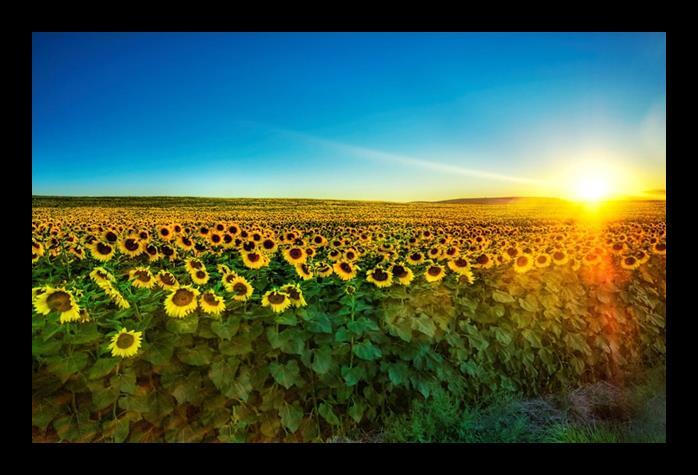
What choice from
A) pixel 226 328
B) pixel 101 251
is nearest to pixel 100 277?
pixel 226 328

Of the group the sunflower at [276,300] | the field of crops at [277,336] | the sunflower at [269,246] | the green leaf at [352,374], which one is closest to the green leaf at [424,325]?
the field of crops at [277,336]

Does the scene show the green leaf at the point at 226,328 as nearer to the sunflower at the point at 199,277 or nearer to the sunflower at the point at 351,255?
the sunflower at the point at 199,277

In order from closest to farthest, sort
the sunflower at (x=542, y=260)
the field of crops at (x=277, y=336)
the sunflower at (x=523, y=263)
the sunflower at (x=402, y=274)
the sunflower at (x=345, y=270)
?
the field of crops at (x=277, y=336) → the sunflower at (x=402, y=274) → the sunflower at (x=345, y=270) → the sunflower at (x=523, y=263) → the sunflower at (x=542, y=260)

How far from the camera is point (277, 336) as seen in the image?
3.39 metres

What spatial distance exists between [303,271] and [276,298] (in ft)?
2.06

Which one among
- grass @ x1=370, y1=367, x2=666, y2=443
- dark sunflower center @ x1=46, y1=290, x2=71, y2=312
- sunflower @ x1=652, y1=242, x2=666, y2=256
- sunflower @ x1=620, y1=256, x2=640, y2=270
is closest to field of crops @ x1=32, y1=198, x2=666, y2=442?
dark sunflower center @ x1=46, y1=290, x2=71, y2=312

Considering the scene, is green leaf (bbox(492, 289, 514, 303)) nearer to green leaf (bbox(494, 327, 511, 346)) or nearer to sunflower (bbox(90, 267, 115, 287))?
green leaf (bbox(494, 327, 511, 346))

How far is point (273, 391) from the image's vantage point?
3.46 meters

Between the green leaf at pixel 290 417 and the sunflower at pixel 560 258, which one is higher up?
the sunflower at pixel 560 258

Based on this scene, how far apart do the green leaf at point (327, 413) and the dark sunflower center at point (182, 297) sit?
1164mm

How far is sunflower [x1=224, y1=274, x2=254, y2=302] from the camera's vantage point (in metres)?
3.45

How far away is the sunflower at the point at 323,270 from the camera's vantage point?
4.14 meters

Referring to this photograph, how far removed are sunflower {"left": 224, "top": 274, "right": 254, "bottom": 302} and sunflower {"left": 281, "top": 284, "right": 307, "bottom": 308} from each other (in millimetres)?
238
